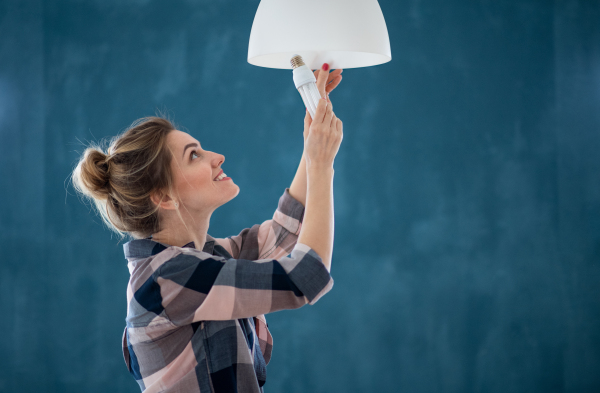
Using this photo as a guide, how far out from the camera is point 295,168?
7.20ft

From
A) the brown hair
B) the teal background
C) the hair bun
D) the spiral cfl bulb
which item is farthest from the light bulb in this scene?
the teal background

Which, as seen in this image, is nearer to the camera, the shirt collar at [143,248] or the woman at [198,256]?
Answer: the woman at [198,256]

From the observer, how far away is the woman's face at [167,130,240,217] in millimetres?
955

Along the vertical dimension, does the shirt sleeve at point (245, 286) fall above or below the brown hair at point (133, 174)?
below

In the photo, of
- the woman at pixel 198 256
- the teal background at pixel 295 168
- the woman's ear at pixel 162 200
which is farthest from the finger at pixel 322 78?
the teal background at pixel 295 168

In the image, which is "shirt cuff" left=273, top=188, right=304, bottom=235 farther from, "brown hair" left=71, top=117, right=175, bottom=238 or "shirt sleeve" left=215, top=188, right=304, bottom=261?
"brown hair" left=71, top=117, right=175, bottom=238

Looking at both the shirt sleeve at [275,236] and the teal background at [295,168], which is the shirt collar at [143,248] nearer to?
the shirt sleeve at [275,236]

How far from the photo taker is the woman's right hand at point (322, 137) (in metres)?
0.77

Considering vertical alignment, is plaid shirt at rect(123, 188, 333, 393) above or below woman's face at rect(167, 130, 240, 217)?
below

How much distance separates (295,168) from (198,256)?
4.64ft

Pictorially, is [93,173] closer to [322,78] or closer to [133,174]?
[133,174]

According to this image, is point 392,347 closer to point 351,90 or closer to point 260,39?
point 351,90

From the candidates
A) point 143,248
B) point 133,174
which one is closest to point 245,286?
point 143,248

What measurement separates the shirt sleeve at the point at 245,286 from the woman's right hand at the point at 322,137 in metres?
0.15
